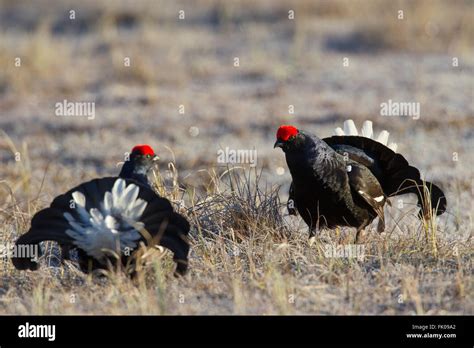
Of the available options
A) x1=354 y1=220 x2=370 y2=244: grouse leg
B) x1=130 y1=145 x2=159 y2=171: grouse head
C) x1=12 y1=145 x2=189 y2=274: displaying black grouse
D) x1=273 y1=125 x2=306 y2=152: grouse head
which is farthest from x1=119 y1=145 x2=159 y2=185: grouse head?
x1=354 y1=220 x2=370 y2=244: grouse leg

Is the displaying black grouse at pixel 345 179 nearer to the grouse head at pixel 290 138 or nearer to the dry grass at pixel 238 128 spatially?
the grouse head at pixel 290 138

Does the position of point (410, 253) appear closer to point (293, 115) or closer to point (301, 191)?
point (301, 191)

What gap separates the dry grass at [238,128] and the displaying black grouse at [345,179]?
16cm

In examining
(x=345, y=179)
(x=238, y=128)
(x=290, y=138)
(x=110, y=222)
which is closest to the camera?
(x=110, y=222)

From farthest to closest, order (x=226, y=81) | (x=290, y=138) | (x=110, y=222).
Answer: (x=226, y=81), (x=290, y=138), (x=110, y=222)

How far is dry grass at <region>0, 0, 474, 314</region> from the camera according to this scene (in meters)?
4.15

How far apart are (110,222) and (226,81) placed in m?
6.22

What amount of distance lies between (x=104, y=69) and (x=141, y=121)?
6.61 feet

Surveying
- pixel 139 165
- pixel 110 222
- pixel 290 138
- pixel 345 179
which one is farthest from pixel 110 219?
pixel 345 179

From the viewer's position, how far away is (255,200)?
4.93 metres

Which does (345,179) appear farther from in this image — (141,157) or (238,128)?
(238,128)

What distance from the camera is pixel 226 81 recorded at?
10.0 metres

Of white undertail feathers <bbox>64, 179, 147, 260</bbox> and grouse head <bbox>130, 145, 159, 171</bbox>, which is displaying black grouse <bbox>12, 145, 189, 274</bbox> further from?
grouse head <bbox>130, 145, 159, 171</bbox>
